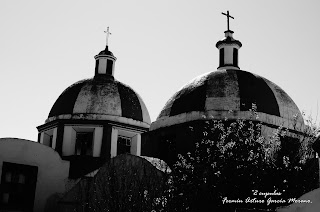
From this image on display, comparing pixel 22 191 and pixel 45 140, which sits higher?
pixel 45 140

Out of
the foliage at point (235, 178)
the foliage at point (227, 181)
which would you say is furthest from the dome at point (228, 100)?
the foliage at point (235, 178)

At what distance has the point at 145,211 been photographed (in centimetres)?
1052

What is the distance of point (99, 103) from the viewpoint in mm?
20406

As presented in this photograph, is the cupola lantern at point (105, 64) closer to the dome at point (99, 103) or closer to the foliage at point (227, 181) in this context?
the dome at point (99, 103)

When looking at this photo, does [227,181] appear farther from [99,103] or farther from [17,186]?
[99,103]

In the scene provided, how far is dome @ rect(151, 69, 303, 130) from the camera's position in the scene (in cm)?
1504

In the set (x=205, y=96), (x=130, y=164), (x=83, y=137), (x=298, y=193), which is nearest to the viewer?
(x=298, y=193)

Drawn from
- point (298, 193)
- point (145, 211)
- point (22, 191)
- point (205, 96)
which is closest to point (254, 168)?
point (298, 193)

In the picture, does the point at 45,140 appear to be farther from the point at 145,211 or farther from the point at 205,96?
the point at 145,211

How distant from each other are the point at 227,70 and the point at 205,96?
186 cm

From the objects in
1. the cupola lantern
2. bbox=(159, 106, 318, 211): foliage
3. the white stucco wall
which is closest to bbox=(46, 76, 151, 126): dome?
the cupola lantern

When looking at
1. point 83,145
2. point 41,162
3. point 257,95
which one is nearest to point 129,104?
point 83,145

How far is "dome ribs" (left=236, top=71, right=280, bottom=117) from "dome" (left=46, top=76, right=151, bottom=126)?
6325 mm

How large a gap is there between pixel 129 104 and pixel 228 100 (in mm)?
6905
